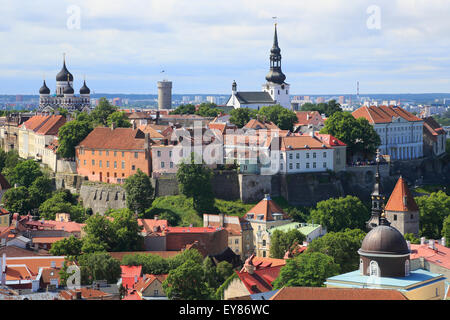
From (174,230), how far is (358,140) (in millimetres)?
23882

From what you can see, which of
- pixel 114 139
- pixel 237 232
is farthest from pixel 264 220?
pixel 114 139

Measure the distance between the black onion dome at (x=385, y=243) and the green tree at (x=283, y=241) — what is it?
1424 cm

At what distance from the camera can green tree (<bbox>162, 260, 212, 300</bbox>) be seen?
39062mm

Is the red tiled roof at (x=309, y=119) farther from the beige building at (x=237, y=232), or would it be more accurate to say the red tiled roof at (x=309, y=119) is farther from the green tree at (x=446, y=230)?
the green tree at (x=446, y=230)

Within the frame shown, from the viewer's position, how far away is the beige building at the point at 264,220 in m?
55.0

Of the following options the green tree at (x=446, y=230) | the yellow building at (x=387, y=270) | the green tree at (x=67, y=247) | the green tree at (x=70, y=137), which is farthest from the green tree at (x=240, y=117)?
the yellow building at (x=387, y=270)

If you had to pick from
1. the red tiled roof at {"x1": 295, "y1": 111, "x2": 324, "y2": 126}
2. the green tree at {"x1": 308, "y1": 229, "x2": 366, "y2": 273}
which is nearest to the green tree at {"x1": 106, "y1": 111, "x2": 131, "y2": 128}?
the red tiled roof at {"x1": 295, "y1": 111, "x2": 324, "y2": 126}

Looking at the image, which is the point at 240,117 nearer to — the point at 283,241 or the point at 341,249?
the point at 283,241

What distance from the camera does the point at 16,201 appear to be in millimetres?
62906

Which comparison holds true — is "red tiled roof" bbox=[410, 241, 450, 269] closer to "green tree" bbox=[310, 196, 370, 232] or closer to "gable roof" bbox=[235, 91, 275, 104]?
"green tree" bbox=[310, 196, 370, 232]

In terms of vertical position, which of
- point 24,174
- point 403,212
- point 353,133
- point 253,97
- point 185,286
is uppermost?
point 253,97

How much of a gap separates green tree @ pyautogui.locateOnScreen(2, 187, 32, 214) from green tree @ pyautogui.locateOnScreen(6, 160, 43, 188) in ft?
14.6

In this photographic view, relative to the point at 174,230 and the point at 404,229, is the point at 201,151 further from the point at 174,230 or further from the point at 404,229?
the point at 404,229

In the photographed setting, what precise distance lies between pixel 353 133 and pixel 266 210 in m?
16.8
